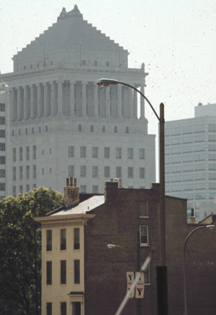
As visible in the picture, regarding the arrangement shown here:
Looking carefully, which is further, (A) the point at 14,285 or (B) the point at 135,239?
(A) the point at 14,285

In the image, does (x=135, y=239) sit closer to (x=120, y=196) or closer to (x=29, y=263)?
(x=120, y=196)

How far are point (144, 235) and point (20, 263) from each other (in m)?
17.6

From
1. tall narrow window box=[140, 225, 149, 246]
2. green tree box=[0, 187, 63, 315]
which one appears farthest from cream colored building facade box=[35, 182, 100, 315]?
green tree box=[0, 187, 63, 315]

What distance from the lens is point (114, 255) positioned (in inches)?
3578

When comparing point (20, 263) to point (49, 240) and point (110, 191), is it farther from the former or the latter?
point (110, 191)

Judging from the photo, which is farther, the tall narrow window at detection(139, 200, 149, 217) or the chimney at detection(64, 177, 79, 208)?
the chimney at detection(64, 177, 79, 208)

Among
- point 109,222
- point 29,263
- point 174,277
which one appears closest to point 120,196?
point 109,222

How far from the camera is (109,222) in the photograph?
91.0 meters

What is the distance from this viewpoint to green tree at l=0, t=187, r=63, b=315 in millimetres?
102938

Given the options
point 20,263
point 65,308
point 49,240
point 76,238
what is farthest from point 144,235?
point 20,263

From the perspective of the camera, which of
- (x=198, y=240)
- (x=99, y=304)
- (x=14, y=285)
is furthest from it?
(x=14, y=285)

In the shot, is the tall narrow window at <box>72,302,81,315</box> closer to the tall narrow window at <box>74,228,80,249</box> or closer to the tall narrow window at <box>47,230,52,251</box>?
the tall narrow window at <box>74,228,80,249</box>

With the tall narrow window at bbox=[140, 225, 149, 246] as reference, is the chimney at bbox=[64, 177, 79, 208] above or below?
above

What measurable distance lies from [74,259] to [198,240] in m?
13.1
